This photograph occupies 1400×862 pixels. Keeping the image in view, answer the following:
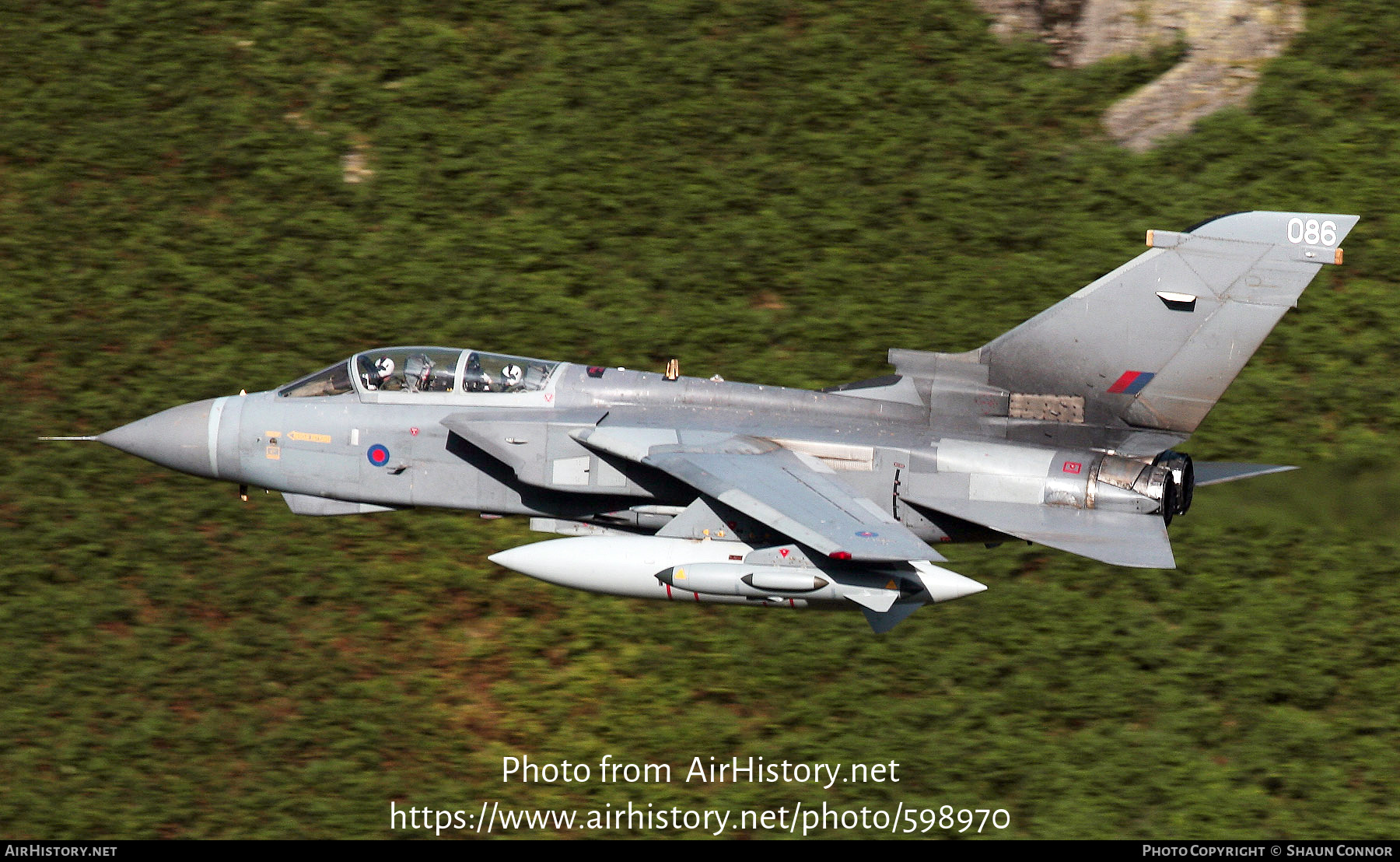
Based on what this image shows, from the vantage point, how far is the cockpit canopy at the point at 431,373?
16547 millimetres

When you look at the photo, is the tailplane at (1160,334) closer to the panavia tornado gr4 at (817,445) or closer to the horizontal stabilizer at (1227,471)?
the panavia tornado gr4 at (817,445)

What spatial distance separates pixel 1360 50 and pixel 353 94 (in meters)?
13.5

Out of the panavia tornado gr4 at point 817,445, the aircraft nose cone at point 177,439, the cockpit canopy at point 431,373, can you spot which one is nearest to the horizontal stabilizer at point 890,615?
the panavia tornado gr4 at point 817,445

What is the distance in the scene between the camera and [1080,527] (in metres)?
15.2

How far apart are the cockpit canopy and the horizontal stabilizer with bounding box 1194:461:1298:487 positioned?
648 centimetres

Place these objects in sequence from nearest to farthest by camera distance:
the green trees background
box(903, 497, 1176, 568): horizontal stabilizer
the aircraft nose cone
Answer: box(903, 497, 1176, 568): horizontal stabilizer
the aircraft nose cone
the green trees background

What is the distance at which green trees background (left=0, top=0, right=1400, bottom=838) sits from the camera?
17812 mm

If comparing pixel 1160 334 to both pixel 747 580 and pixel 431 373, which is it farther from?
pixel 431 373

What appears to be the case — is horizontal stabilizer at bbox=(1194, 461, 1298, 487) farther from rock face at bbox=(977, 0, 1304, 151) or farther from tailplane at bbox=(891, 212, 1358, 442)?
rock face at bbox=(977, 0, 1304, 151)

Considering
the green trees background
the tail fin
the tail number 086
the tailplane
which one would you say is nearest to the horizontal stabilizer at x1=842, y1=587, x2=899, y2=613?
the tailplane

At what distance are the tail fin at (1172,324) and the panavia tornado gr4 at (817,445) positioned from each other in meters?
0.02

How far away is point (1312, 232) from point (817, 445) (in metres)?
4.92

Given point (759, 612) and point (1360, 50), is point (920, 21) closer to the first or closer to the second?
point (1360, 50)

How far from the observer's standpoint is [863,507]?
15.2 m
